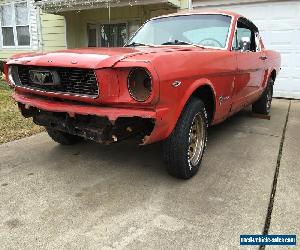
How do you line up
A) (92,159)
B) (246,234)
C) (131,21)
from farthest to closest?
(131,21) < (92,159) < (246,234)

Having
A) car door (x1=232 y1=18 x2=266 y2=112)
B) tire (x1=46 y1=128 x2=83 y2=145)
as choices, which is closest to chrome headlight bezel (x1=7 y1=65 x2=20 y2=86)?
tire (x1=46 y1=128 x2=83 y2=145)

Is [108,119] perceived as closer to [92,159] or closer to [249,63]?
[92,159]

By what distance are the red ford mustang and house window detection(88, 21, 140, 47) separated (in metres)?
8.11

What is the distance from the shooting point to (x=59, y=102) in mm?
3258

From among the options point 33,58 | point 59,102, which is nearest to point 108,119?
point 59,102

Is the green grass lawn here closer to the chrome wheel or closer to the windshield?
the windshield

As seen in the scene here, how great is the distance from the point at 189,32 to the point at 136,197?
2304 mm

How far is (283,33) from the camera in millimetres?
8859

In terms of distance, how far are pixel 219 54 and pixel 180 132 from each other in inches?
47.1

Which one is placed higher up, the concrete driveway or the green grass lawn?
the concrete driveway

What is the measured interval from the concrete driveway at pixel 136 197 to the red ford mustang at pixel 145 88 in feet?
1.21

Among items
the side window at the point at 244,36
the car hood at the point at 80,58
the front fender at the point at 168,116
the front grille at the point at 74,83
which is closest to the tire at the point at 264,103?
the side window at the point at 244,36

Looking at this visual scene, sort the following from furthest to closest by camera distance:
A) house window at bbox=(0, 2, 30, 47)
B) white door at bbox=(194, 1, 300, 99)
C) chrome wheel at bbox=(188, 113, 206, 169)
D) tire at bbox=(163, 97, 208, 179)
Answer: house window at bbox=(0, 2, 30, 47) < white door at bbox=(194, 1, 300, 99) < chrome wheel at bbox=(188, 113, 206, 169) < tire at bbox=(163, 97, 208, 179)

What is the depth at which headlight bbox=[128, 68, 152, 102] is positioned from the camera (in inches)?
109
